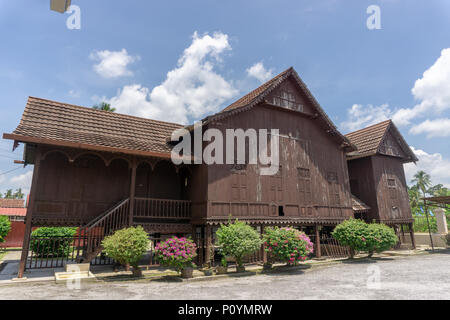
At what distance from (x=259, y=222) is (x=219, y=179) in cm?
308

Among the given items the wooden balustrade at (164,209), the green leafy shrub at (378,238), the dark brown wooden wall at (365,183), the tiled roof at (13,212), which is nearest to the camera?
the wooden balustrade at (164,209)

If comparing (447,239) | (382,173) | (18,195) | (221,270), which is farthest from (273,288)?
(18,195)

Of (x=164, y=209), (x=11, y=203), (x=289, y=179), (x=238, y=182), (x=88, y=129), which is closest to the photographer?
(x=88, y=129)

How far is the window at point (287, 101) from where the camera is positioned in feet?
54.0

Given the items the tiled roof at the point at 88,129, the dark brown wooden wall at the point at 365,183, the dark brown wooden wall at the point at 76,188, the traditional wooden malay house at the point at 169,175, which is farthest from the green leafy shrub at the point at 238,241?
the dark brown wooden wall at the point at 365,183

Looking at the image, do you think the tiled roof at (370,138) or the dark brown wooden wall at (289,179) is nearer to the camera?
the dark brown wooden wall at (289,179)

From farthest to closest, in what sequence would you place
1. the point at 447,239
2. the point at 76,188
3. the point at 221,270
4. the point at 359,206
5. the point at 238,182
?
1. the point at 447,239
2. the point at 359,206
3. the point at 238,182
4. the point at 76,188
5. the point at 221,270

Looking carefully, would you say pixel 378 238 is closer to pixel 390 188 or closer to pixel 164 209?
pixel 390 188

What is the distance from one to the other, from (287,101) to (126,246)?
468 inches

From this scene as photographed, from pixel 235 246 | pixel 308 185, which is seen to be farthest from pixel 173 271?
pixel 308 185

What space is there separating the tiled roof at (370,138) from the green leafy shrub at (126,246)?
1739 centimetres

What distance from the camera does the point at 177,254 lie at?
1053 cm

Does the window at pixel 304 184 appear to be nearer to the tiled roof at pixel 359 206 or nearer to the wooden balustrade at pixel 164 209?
the tiled roof at pixel 359 206

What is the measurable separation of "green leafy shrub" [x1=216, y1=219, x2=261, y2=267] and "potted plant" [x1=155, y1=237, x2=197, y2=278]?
1.46 meters
